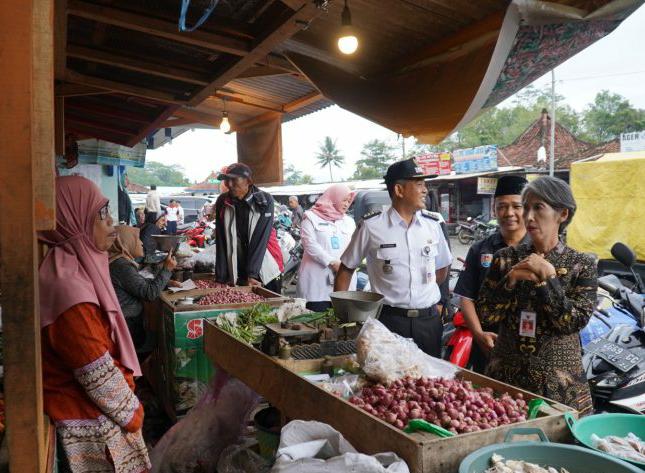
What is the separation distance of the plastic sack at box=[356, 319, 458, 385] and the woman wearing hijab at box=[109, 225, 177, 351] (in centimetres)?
244

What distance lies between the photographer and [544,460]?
169cm

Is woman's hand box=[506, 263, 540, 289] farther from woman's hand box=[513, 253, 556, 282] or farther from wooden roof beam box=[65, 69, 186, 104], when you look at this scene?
wooden roof beam box=[65, 69, 186, 104]

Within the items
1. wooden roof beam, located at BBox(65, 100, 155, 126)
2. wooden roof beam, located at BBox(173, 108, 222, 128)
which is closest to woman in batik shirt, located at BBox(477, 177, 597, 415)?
wooden roof beam, located at BBox(65, 100, 155, 126)

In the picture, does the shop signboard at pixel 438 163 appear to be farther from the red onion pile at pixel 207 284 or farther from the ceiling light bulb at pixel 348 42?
the ceiling light bulb at pixel 348 42

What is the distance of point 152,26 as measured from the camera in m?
3.35

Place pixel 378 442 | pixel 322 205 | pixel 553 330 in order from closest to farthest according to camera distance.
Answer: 1. pixel 378 442
2. pixel 553 330
3. pixel 322 205

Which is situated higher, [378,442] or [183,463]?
[378,442]

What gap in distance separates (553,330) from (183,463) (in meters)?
2.33

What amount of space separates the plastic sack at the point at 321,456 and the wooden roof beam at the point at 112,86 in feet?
12.9

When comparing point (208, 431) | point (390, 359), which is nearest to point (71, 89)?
point (208, 431)

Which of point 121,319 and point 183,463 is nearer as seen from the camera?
point 121,319

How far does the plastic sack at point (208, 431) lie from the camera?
330 centimetres

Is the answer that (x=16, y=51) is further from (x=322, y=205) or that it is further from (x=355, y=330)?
(x=322, y=205)


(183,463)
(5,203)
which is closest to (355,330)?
(183,463)
